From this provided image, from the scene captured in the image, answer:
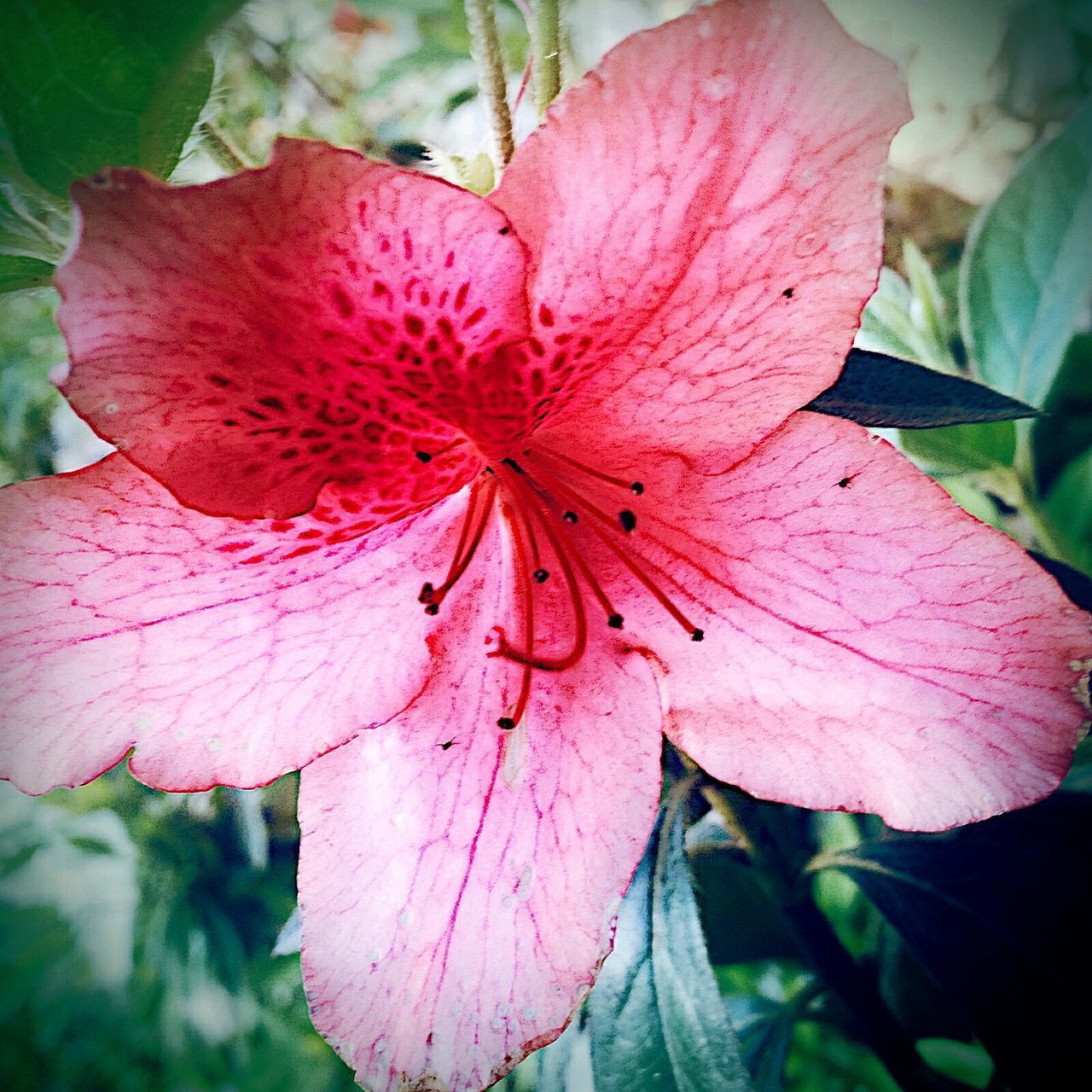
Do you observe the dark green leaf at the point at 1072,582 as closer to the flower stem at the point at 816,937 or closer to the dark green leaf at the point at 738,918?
the flower stem at the point at 816,937

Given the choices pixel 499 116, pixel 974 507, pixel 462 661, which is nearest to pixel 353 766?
pixel 462 661

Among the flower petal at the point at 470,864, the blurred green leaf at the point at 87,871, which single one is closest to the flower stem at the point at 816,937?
the flower petal at the point at 470,864

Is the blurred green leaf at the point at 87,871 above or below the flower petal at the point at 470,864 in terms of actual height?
below

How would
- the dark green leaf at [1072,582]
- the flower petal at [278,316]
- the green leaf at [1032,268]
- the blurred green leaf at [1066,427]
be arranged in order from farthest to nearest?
the blurred green leaf at [1066,427]
the green leaf at [1032,268]
the dark green leaf at [1072,582]
the flower petal at [278,316]

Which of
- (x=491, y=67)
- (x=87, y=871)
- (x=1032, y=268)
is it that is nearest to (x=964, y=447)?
(x=1032, y=268)

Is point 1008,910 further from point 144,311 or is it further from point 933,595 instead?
point 144,311

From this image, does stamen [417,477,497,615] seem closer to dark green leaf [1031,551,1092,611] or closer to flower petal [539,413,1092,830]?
flower petal [539,413,1092,830]
